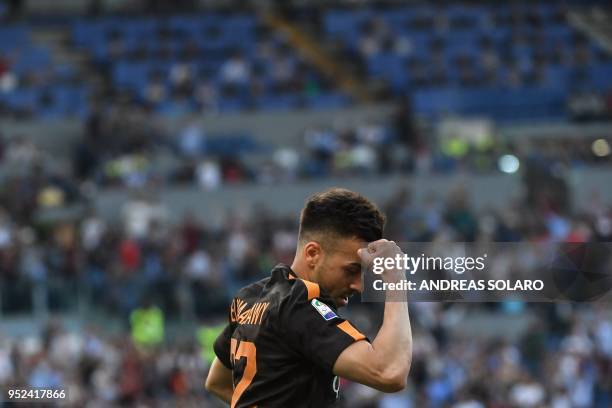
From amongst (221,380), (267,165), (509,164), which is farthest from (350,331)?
(509,164)

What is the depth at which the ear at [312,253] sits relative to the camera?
470cm

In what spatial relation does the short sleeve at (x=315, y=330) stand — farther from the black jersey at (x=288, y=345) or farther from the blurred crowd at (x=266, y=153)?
the blurred crowd at (x=266, y=153)

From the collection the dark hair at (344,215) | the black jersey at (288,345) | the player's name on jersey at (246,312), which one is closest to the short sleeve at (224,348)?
the player's name on jersey at (246,312)

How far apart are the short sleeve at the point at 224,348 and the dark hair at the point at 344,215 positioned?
0.76 m

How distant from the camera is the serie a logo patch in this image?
4.58 m

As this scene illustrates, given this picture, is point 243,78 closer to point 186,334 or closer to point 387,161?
point 387,161

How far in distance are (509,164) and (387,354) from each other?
60.9 feet

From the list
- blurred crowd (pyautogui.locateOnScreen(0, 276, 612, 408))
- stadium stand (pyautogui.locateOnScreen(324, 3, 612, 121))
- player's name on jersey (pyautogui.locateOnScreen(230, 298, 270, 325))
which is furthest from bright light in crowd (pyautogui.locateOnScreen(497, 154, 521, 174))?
player's name on jersey (pyautogui.locateOnScreen(230, 298, 270, 325))

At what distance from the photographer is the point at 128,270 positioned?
18562 mm

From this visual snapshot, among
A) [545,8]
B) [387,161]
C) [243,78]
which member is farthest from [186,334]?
[545,8]

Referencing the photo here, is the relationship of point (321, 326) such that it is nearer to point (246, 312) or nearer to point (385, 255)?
point (385, 255)

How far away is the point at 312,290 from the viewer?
4.65 m

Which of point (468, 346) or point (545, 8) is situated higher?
point (545, 8)

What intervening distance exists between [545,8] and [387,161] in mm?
8800
